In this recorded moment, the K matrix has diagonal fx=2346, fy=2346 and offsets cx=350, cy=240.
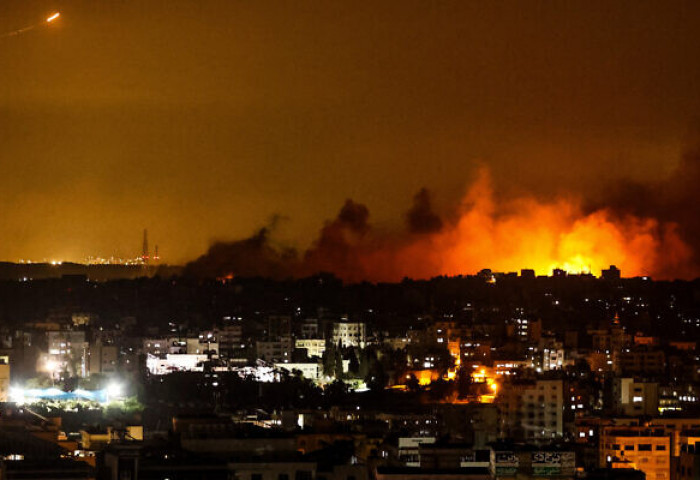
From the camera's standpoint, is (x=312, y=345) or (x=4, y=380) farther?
(x=312, y=345)

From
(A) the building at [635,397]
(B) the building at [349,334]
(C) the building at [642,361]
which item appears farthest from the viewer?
(B) the building at [349,334]

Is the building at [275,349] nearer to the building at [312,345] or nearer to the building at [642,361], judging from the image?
the building at [312,345]

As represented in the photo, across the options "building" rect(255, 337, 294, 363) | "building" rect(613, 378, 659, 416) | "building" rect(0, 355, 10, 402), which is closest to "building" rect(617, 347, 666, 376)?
"building" rect(613, 378, 659, 416)

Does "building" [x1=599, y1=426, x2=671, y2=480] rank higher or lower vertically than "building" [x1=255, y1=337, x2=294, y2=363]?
lower

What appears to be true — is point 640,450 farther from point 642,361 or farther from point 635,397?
point 642,361

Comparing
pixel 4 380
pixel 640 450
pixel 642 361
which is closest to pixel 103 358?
Result: pixel 642 361

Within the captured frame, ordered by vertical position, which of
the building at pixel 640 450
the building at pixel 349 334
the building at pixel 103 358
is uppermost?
the building at pixel 349 334

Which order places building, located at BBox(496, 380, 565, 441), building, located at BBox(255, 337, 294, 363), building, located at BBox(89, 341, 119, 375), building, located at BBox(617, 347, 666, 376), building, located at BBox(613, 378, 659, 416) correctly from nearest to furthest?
building, located at BBox(496, 380, 565, 441)
building, located at BBox(613, 378, 659, 416)
building, located at BBox(89, 341, 119, 375)
building, located at BBox(617, 347, 666, 376)
building, located at BBox(255, 337, 294, 363)

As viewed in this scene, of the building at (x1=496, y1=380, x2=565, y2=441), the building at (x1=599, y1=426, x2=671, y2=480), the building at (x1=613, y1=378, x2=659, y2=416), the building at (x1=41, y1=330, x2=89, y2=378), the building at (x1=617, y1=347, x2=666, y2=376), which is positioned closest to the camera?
the building at (x1=599, y1=426, x2=671, y2=480)

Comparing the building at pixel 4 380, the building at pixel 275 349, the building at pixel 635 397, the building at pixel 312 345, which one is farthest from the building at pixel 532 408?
the building at pixel 312 345

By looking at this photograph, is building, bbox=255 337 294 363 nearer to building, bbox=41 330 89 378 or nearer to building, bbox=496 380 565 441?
building, bbox=41 330 89 378

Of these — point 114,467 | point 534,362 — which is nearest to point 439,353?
point 534,362
